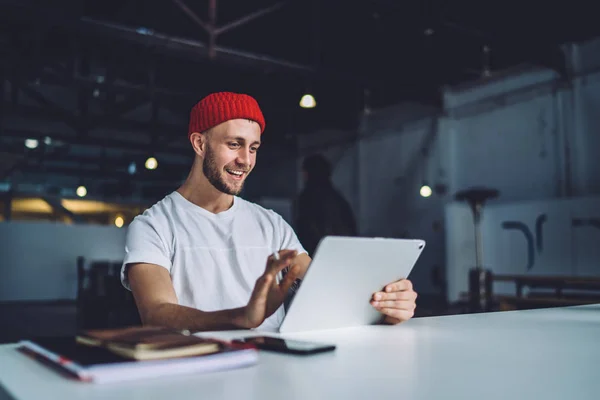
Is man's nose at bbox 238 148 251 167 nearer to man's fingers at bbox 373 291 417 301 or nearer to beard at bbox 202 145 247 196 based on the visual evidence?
beard at bbox 202 145 247 196

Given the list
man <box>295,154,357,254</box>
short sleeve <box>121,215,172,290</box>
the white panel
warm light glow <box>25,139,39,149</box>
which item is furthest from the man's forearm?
warm light glow <box>25,139,39,149</box>

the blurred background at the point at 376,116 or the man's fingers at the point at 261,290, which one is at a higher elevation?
the blurred background at the point at 376,116

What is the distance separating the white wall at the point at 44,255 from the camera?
40.0ft

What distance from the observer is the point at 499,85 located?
984 centimetres

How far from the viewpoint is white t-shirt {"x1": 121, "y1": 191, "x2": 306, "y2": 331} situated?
1691mm

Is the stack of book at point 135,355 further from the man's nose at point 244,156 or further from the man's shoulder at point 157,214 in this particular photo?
the man's nose at point 244,156

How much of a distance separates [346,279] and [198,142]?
0.82m

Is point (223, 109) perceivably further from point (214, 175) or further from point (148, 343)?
point (148, 343)

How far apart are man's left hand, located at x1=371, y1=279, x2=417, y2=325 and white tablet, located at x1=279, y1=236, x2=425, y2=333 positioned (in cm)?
2

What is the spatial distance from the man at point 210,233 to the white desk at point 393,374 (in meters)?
0.46

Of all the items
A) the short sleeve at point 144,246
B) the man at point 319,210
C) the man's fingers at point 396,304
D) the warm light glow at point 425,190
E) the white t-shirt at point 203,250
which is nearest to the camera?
the man's fingers at point 396,304

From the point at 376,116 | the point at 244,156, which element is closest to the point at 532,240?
the point at 376,116

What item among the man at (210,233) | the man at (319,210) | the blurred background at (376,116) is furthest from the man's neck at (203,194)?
the blurred background at (376,116)

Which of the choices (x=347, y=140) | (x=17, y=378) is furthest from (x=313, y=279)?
(x=347, y=140)
